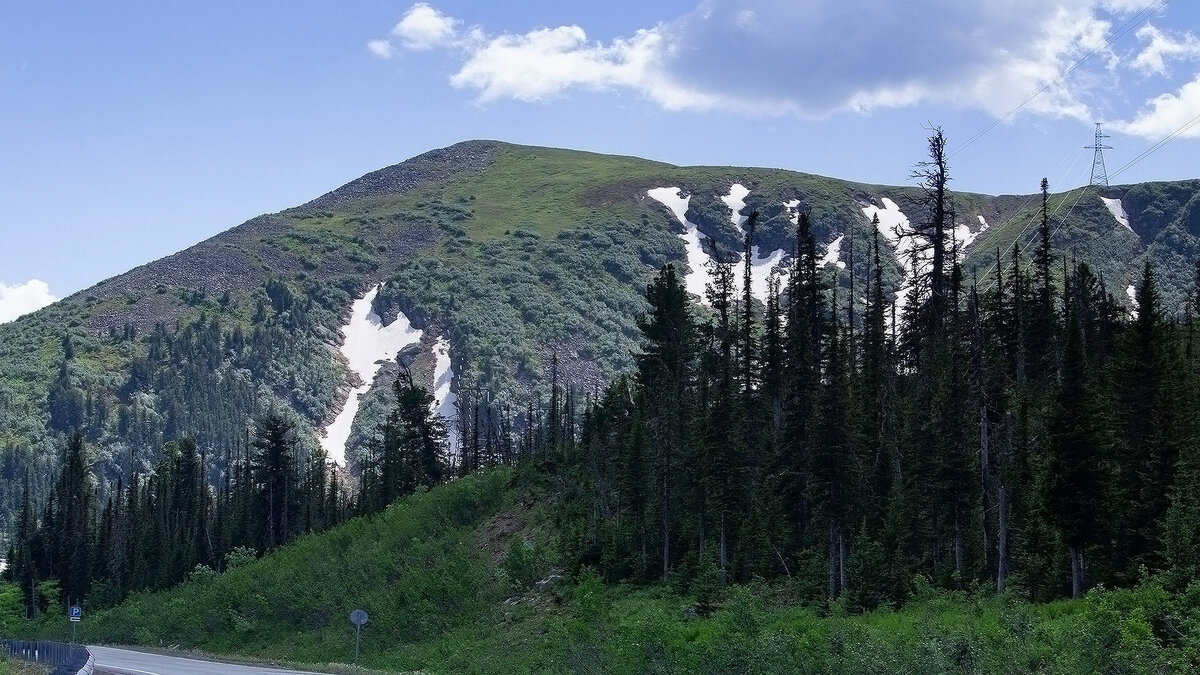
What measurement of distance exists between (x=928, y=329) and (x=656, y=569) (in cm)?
1974

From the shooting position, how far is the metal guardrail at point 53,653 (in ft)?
125

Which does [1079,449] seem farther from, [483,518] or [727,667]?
[483,518]

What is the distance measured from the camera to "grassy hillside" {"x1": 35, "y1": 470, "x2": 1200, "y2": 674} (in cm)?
2486

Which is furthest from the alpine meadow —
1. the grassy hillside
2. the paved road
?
the paved road

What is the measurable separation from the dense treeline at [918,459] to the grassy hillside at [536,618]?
7.60 feet

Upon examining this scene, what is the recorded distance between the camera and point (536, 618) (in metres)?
51.3

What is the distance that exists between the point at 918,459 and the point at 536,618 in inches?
652

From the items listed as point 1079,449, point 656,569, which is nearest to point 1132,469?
point 1079,449

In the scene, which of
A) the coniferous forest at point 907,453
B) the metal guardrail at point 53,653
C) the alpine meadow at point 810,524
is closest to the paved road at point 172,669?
the metal guardrail at point 53,653

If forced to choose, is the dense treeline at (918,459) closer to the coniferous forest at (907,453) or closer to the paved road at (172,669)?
the coniferous forest at (907,453)

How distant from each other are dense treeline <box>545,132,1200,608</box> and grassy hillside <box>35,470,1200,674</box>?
232 centimetres

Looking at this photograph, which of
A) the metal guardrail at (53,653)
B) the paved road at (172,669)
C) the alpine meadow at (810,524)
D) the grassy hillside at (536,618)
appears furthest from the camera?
the paved road at (172,669)

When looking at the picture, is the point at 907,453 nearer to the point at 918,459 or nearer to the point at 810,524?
the point at 918,459

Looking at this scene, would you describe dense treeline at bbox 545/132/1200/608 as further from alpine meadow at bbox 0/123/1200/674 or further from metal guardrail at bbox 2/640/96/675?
metal guardrail at bbox 2/640/96/675
